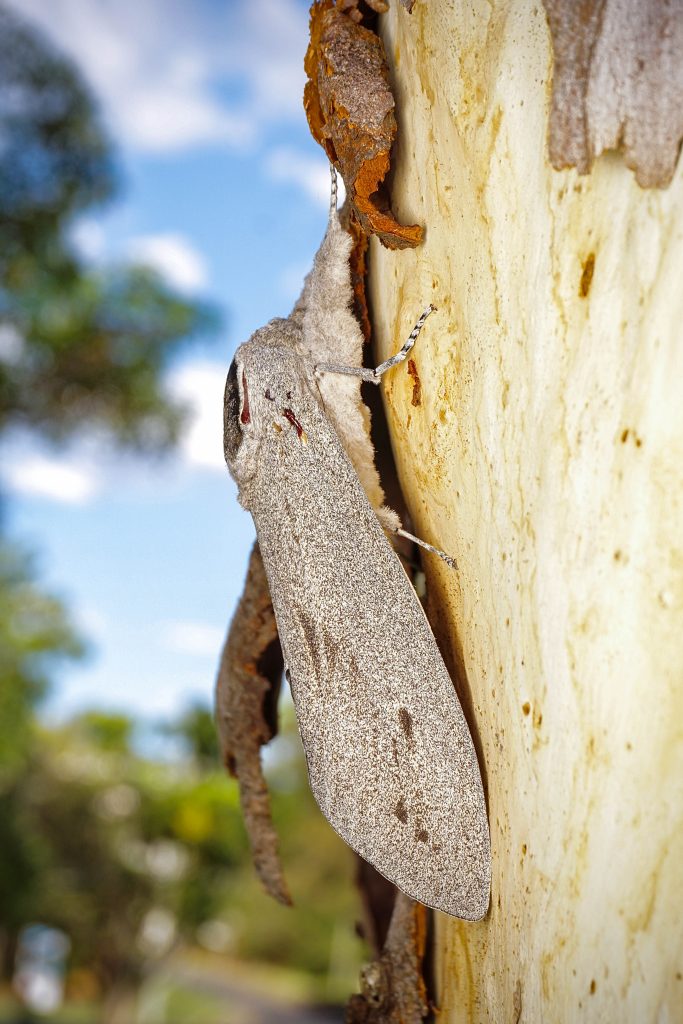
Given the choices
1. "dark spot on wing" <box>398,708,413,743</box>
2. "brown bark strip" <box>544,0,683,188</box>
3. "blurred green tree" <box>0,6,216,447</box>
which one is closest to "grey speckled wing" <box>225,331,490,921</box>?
"dark spot on wing" <box>398,708,413,743</box>

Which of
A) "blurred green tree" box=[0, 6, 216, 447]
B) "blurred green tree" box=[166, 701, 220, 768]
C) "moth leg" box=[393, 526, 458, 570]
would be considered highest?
"blurred green tree" box=[0, 6, 216, 447]

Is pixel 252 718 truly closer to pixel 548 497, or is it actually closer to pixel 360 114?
pixel 548 497

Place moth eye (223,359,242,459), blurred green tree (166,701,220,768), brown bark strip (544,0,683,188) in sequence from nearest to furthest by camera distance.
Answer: brown bark strip (544,0,683,188) < moth eye (223,359,242,459) < blurred green tree (166,701,220,768)

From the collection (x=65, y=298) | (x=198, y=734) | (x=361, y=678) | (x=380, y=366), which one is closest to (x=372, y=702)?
(x=361, y=678)

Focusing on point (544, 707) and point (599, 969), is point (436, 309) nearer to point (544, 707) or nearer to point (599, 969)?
point (544, 707)

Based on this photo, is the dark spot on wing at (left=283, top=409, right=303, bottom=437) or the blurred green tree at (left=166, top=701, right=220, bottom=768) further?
the blurred green tree at (left=166, top=701, right=220, bottom=768)

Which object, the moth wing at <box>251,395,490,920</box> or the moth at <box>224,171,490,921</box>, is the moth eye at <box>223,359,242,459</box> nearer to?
the moth at <box>224,171,490,921</box>

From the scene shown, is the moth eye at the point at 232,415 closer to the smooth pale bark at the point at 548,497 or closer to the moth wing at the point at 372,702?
the moth wing at the point at 372,702
